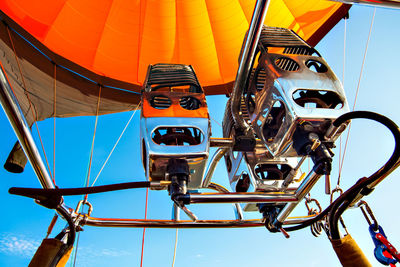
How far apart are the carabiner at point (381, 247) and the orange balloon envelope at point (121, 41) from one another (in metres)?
2.28

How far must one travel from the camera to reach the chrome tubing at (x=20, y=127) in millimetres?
766

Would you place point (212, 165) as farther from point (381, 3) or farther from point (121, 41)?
point (121, 41)

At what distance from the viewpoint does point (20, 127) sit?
809 mm

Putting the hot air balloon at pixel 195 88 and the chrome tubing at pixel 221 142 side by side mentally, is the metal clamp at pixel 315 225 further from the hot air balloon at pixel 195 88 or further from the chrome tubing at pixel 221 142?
the chrome tubing at pixel 221 142

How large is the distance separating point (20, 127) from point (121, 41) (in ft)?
8.00

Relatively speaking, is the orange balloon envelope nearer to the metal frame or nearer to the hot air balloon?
the hot air balloon

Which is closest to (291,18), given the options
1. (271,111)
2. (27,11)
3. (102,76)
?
(102,76)

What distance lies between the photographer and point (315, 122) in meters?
0.86

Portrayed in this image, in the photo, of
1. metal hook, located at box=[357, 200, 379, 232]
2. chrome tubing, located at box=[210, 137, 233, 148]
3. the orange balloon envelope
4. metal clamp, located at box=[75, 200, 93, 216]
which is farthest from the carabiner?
the orange balloon envelope

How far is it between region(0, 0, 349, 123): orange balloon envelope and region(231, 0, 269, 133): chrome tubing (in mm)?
1994

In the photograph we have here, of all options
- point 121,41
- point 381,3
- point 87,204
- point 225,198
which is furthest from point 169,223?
point 121,41

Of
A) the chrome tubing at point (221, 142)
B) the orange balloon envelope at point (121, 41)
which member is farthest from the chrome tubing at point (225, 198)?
the orange balloon envelope at point (121, 41)

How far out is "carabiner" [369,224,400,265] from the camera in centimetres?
84

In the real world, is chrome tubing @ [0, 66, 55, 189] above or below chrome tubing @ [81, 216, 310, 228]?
above
